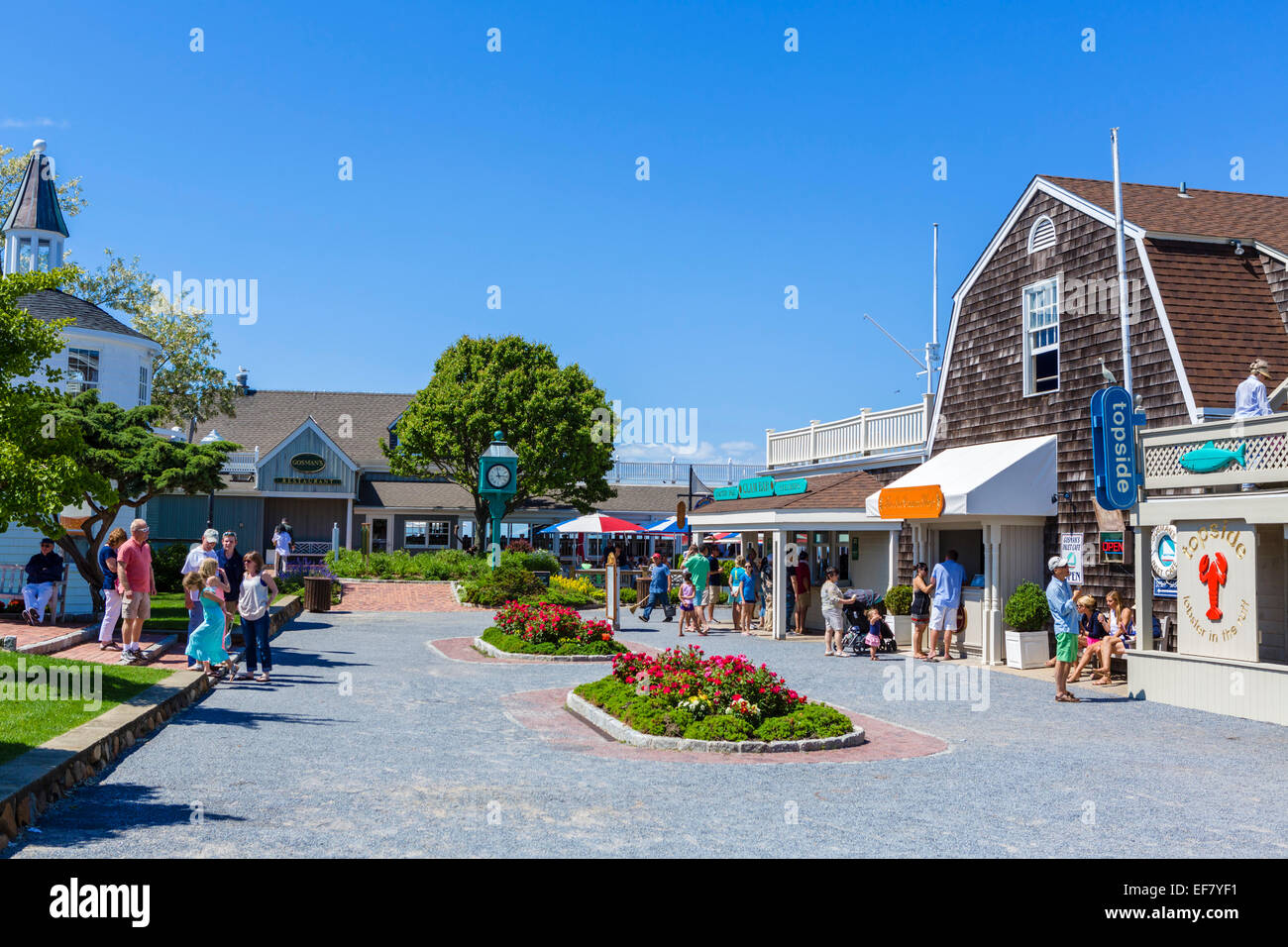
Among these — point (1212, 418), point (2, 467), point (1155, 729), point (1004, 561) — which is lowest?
point (1155, 729)

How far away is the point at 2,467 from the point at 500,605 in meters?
21.4

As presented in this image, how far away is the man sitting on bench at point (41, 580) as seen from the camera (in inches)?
758

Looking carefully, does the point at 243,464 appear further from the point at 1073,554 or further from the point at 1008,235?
the point at 1073,554

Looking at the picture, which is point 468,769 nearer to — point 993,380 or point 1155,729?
point 1155,729

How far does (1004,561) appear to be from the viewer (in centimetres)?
2023

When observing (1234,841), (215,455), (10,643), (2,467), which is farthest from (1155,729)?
(215,455)

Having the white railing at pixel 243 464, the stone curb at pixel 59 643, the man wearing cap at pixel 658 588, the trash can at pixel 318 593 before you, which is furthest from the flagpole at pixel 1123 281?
the white railing at pixel 243 464

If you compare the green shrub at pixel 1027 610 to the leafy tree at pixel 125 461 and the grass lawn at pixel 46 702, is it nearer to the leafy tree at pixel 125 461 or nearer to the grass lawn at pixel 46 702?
the grass lawn at pixel 46 702

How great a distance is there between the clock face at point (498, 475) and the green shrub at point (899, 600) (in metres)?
14.5

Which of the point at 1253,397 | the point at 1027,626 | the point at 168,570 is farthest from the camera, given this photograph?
the point at 168,570

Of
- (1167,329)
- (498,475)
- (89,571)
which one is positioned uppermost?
(1167,329)

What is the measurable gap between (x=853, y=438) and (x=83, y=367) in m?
19.1
